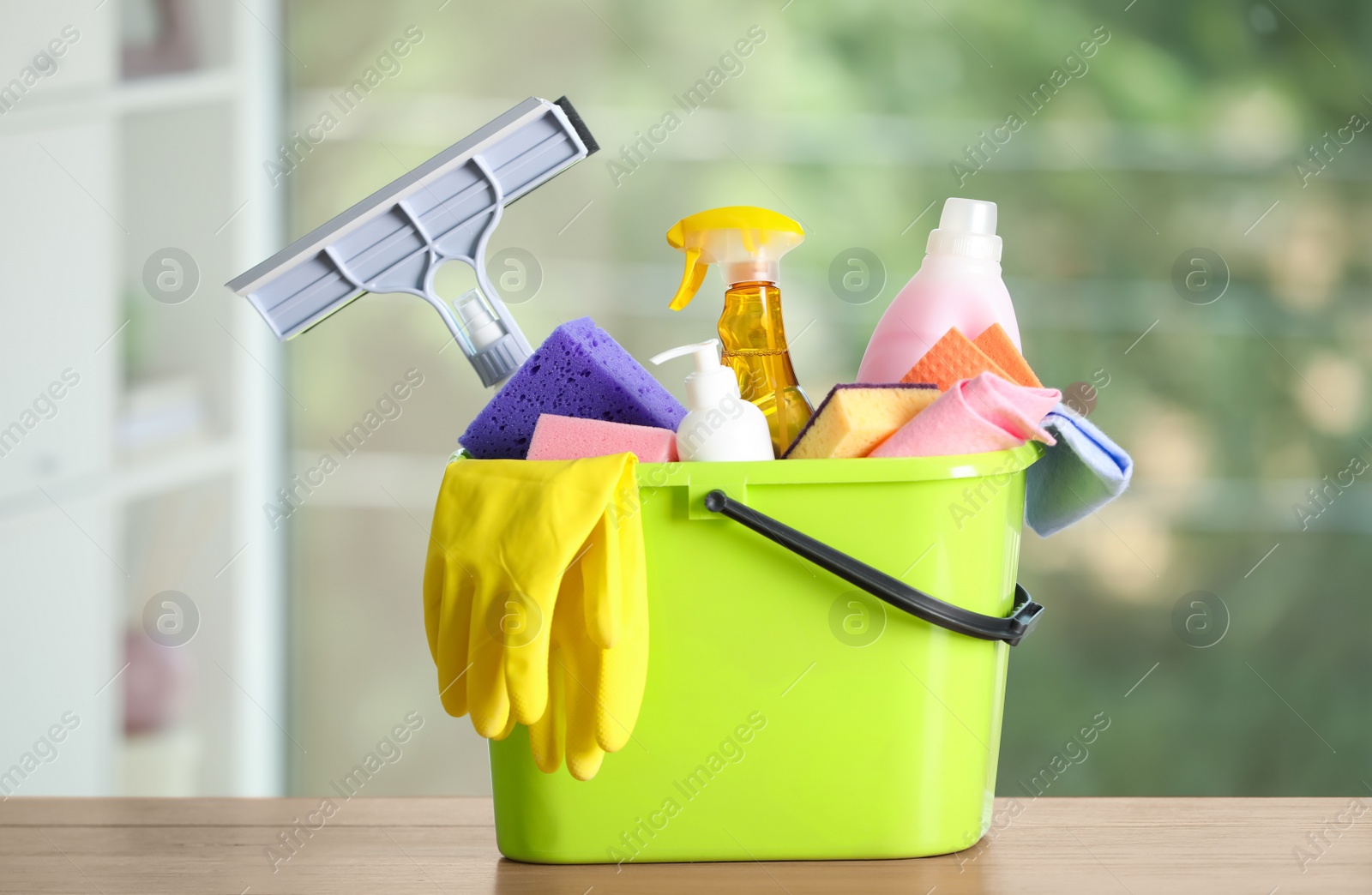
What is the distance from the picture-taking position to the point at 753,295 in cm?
62

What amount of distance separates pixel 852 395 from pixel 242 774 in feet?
5.10

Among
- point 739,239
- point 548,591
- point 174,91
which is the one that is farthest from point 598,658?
point 174,91

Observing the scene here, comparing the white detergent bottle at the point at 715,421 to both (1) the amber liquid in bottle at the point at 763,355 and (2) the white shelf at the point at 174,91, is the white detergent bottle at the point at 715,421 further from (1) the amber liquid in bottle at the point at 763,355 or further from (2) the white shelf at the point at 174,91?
(2) the white shelf at the point at 174,91

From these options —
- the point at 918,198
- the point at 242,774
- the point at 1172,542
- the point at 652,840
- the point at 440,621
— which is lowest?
the point at 242,774

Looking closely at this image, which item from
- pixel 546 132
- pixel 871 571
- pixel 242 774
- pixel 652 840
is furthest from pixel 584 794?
pixel 242 774

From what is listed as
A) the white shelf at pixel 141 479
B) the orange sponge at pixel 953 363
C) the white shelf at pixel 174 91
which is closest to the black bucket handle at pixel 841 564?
the orange sponge at pixel 953 363

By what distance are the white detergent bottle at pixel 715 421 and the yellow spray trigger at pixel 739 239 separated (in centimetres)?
9

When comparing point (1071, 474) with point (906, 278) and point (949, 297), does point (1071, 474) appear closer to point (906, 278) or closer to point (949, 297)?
point (949, 297)

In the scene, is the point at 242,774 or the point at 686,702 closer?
the point at 686,702

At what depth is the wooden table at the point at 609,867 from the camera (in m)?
0.50

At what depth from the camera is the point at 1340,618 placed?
5.87ft

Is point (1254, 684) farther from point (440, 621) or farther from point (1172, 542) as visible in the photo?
point (440, 621)

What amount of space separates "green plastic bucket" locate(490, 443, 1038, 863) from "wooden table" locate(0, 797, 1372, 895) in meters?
0.02

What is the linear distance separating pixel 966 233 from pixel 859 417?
0.52 feet
